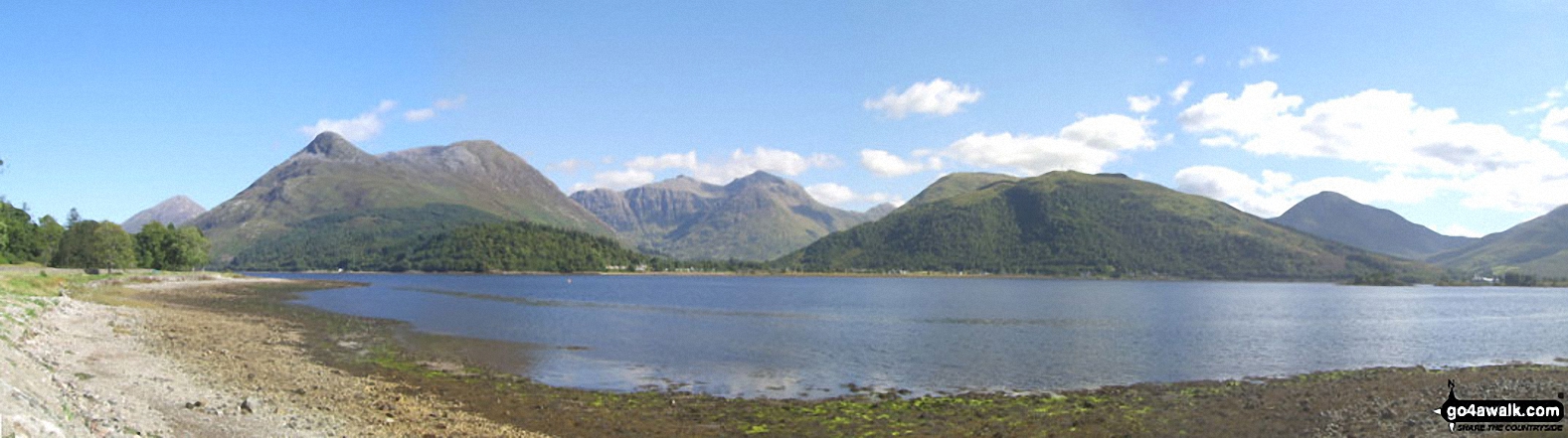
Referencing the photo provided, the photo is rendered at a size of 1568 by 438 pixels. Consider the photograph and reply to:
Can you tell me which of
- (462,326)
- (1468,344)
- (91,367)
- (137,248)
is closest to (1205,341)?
(1468,344)

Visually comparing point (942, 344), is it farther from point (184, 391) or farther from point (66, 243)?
point (66, 243)

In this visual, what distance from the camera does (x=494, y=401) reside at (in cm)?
3288

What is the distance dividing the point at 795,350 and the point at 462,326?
119ft

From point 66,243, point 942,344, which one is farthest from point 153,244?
point 942,344

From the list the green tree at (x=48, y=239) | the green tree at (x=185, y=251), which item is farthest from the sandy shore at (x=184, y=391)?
the green tree at (x=185, y=251)

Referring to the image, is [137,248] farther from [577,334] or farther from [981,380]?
[981,380]

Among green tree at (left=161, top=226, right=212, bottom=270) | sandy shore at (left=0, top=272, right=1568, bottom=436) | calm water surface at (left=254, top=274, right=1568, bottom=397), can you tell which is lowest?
calm water surface at (left=254, top=274, right=1568, bottom=397)

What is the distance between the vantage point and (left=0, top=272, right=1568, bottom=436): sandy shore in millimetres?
22312

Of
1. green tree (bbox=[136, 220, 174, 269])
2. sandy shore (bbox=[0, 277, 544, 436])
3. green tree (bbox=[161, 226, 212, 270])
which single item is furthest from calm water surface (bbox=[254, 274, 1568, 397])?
green tree (bbox=[161, 226, 212, 270])

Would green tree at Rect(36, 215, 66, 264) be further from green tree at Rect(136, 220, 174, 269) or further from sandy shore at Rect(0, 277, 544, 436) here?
sandy shore at Rect(0, 277, 544, 436)

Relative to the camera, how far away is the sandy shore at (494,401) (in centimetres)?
2231

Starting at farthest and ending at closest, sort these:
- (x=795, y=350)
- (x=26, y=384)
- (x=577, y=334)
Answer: (x=577, y=334)
(x=795, y=350)
(x=26, y=384)

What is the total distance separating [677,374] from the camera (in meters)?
43.6

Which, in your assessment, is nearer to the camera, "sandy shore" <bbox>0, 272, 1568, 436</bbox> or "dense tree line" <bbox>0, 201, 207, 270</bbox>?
"sandy shore" <bbox>0, 272, 1568, 436</bbox>
